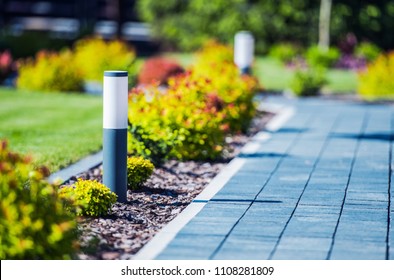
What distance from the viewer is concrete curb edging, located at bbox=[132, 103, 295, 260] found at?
6336 mm

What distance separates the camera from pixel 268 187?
28.6 feet

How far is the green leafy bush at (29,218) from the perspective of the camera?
5.45 meters

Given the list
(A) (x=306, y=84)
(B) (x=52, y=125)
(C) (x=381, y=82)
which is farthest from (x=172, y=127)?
(C) (x=381, y=82)

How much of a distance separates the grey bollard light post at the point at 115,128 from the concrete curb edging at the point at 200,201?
27.7 inches

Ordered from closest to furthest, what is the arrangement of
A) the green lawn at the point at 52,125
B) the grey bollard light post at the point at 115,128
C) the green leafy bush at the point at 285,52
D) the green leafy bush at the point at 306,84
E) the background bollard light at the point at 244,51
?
the grey bollard light post at the point at 115,128
the green lawn at the point at 52,125
the background bollard light at the point at 244,51
the green leafy bush at the point at 306,84
the green leafy bush at the point at 285,52

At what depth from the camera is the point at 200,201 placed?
802cm

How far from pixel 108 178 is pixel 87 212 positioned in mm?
578

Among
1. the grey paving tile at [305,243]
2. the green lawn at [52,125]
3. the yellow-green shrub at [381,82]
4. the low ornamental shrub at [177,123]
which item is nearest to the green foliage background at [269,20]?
the yellow-green shrub at [381,82]

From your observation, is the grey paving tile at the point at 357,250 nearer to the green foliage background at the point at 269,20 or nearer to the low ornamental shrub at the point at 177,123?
the low ornamental shrub at the point at 177,123

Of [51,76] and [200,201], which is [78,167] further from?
[51,76]

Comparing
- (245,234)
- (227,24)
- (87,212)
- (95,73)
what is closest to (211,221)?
(245,234)

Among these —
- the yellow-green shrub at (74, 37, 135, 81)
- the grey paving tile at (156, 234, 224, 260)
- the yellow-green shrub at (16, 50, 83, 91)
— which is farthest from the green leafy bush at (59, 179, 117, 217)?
the yellow-green shrub at (74, 37, 135, 81)

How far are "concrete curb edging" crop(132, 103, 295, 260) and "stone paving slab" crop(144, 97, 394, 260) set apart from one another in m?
0.06
